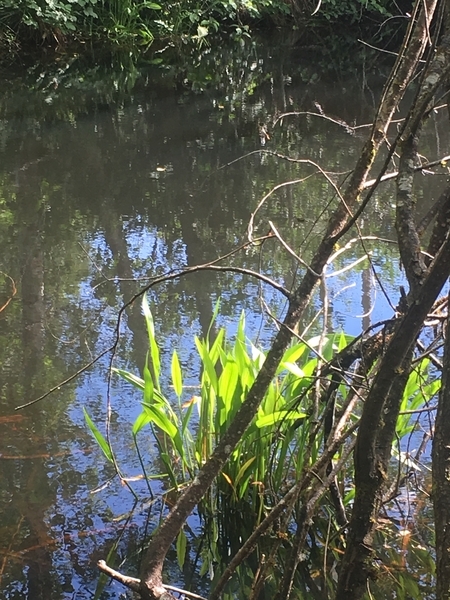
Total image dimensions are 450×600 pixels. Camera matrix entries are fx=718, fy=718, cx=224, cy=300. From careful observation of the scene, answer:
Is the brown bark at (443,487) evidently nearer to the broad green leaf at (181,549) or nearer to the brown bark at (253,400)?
the brown bark at (253,400)

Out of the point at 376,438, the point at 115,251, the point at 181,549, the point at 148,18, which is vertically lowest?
the point at 181,549

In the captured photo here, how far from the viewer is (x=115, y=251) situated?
3371 mm

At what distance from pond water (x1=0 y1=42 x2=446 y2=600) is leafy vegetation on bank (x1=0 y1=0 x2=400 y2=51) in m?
1.38

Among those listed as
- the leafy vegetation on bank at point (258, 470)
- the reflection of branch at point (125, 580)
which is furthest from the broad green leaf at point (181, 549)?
the reflection of branch at point (125, 580)

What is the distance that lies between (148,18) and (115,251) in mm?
6982

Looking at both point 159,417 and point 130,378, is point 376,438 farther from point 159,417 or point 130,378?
point 130,378

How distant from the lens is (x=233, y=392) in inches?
64.8

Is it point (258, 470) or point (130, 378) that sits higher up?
point (130, 378)

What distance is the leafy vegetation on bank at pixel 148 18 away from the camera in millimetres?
8055

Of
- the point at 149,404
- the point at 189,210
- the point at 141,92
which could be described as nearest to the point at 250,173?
the point at 189,210

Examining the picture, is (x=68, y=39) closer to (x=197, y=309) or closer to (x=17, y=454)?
(x=197, y=309)

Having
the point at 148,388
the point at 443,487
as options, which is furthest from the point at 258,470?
the point at 443,487

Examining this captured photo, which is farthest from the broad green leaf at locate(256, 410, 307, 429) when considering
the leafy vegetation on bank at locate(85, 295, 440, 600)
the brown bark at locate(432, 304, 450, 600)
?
the brown bark at locate(432, 304, 450, 600)

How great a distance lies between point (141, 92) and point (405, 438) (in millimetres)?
5176
